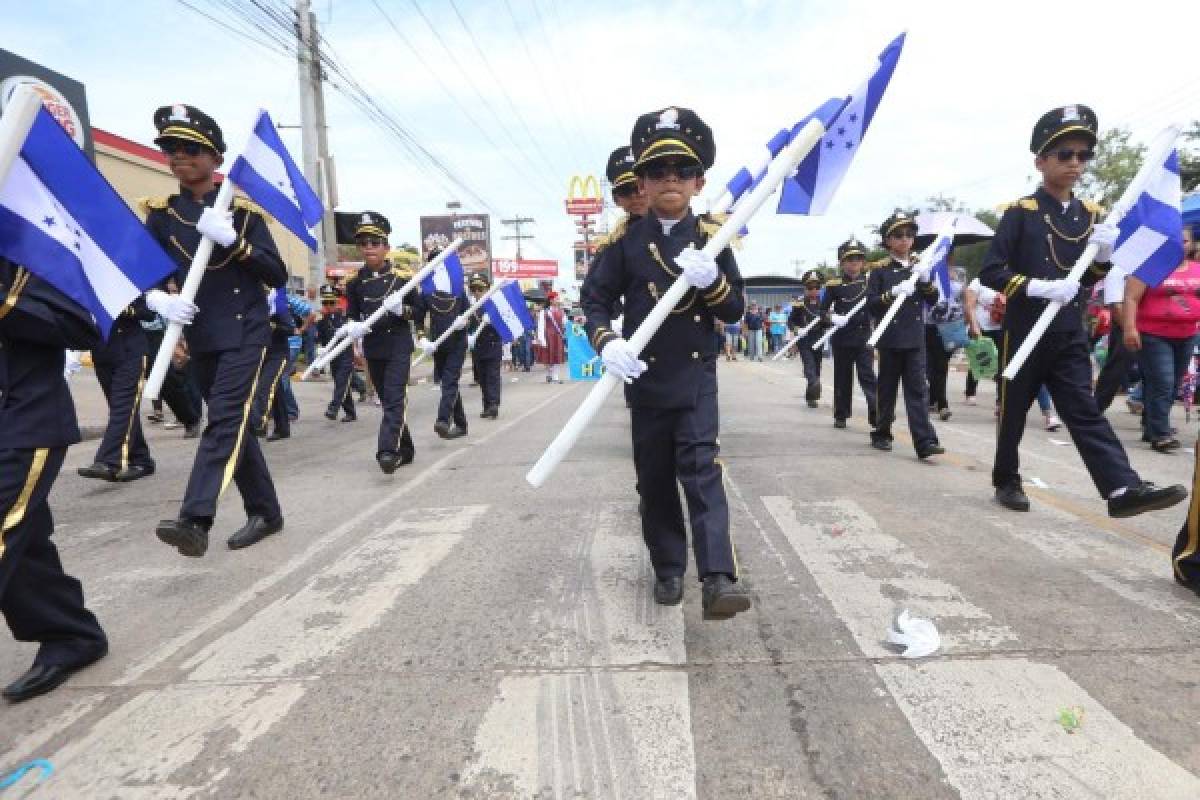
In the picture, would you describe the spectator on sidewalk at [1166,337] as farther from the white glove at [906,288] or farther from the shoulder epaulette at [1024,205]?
the shoulder epaulette at [1024,205]

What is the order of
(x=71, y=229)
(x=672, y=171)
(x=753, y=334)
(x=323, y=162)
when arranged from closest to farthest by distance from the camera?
1. (x=71, y=229)
2. (x=672, y=171)
3. (x=323, y=162)
4. (x=753, y=334)

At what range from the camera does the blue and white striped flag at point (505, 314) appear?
33.7 feet

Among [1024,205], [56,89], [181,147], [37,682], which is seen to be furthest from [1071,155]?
[56,89]

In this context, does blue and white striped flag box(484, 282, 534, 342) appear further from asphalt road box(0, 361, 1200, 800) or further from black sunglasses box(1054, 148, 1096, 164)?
black sunglasses box(1054, 148, 1096, 164)

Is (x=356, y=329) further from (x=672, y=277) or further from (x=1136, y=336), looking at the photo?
(x=1136, y=336)

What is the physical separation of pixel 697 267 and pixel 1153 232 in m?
3.39

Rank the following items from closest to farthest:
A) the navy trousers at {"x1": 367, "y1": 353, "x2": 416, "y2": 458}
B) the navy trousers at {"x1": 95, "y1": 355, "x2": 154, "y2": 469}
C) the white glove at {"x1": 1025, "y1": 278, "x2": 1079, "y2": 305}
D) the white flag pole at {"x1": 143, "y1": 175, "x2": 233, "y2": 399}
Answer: the white flag pole at {"x1": 143, "y1": 175, "x2": 233, "y2": 399}, the white glove at {"x1": 1025, "y1": 278, "x2": 1079, "y2": 305}, the navy trousers at {"x1": 95, "y1": 355, "x2": 154, "y2": 469}, the navy trousers at {"x1": 367, "y1": 353, "x2": 416, "y2": 458}

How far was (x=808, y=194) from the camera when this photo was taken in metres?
4.82

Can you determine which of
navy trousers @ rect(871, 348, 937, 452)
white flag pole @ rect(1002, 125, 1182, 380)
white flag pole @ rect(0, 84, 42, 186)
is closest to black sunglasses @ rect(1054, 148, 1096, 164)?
white flag pole @ rect(1002, 125, 1182, 380)

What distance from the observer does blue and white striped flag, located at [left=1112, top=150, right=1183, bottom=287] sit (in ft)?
14.6

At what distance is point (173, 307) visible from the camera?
3.84 metres

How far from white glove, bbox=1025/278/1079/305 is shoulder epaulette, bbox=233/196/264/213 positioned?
14.8ft

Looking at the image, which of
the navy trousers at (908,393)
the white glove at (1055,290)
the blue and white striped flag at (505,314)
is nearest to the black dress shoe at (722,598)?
the white glove at (1055,290)

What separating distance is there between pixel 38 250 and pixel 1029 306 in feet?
16.1
